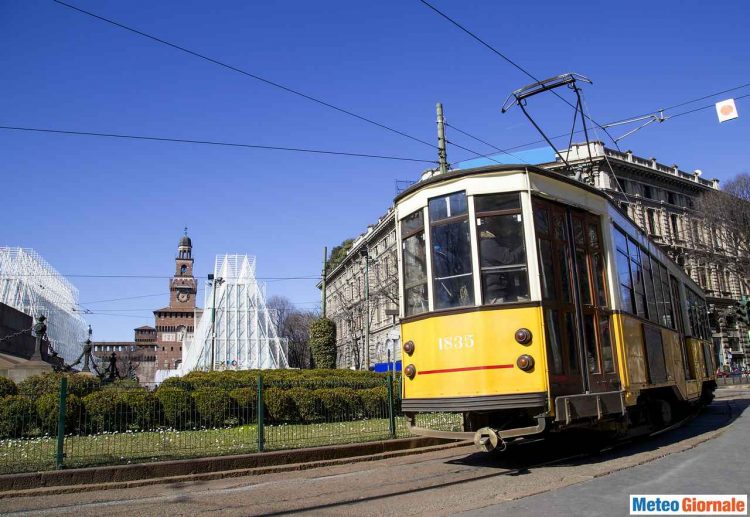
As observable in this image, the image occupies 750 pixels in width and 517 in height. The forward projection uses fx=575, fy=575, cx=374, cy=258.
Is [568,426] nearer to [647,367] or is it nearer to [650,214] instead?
[647,367]

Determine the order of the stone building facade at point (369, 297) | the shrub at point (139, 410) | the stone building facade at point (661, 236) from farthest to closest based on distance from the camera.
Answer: the stone building facade at point (661, 236) < the stone building facade at point (369, 297) < the shrub at point (139, 410)

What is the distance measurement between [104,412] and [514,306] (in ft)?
26.6

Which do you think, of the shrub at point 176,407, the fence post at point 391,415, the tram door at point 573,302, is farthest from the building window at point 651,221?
the shrub at point 176,407

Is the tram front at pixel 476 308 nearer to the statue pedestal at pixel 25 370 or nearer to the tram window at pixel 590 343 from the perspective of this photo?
the tram window at pixel 590 343

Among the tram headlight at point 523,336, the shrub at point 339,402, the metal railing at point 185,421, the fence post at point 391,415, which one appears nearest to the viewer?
the tram headlight at point 523,336

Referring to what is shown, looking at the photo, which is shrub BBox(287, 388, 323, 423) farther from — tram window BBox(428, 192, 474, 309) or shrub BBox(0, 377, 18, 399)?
tram window BBox(428, 192, 474, 309)

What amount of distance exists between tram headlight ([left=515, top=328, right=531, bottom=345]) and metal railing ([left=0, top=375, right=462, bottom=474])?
5015 millimetres

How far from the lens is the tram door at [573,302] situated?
7434 mm

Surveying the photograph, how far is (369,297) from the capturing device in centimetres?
5125

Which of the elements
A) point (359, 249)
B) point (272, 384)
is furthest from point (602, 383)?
point (359, 249)

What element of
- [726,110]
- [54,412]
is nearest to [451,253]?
[54,412]

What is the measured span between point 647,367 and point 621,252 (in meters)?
1.93

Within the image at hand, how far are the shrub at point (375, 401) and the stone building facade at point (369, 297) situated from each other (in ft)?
96.5

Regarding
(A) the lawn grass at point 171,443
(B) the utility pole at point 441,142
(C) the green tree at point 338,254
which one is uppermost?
(C) the green tree at point 338,254
